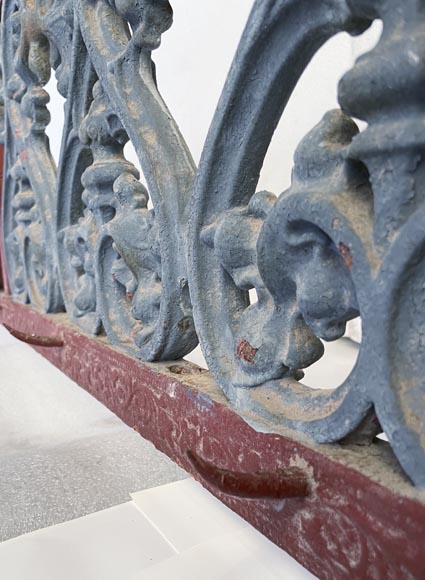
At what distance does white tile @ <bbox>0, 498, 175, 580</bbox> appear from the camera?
36 cm

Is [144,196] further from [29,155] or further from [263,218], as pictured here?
[29,155]

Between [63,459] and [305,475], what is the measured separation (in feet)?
0.88

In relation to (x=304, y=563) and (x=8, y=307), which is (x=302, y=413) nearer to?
(x=304, y=563)

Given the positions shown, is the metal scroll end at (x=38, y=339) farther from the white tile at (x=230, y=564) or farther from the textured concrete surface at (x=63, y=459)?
the white tile at (x=230, y=564)

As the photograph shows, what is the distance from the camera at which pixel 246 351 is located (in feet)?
1.41

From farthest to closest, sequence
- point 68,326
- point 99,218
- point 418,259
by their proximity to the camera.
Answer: point 68,326 < point 99,218 < point 418,259

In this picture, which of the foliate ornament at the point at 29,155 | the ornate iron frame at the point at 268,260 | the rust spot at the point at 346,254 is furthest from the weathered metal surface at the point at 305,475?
the foliate ornament at the point at 29,155

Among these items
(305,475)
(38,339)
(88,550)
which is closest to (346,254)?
(305,475)

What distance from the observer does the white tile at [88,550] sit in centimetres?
36

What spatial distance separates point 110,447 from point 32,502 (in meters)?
0.10

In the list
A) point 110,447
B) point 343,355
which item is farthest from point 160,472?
A: point 343,355

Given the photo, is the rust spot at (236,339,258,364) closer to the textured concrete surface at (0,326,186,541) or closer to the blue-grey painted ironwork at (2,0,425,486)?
the blue-grey painted ironwork at (2,0,425,486)

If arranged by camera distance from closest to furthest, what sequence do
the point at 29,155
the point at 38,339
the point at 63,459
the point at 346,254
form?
the point at 346,254 < the point at 63,459 < the point at 38,339 < the point at 29,155

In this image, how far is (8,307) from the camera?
109cm
